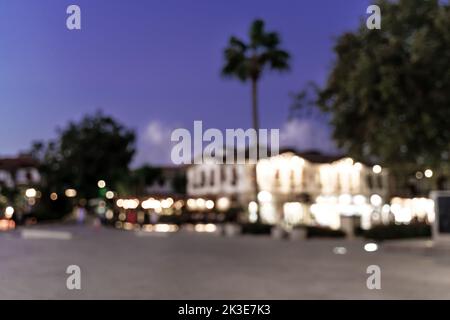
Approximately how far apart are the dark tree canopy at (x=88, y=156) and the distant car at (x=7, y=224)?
17273mm

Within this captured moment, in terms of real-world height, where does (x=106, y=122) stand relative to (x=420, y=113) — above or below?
above

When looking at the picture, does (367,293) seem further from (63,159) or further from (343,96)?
(63,159)

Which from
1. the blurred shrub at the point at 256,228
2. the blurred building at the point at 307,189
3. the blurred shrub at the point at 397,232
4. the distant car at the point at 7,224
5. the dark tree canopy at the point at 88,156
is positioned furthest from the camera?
the dark tree canopy at the point at 88,156

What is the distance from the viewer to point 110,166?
65625 mm

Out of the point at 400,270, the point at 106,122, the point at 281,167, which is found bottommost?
the point at 400,270

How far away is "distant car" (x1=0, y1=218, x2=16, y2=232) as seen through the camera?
4381cm

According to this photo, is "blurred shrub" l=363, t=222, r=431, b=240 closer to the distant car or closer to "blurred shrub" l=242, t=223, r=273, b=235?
"blurred shrub" l=242, t=223, r=273, b=235

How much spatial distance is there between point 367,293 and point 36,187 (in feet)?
192

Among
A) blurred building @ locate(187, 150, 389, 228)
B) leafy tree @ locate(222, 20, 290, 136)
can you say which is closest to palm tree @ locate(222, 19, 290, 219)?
leafy tree @ locate(222, 20, 290, 136)

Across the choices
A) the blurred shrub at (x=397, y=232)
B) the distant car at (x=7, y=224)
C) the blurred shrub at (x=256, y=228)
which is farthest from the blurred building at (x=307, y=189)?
the blurred shrub at (x=397, y=232)

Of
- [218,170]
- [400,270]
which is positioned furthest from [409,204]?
[400,270]

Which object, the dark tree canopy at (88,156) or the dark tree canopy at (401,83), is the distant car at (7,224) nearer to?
the dark tree canopy at (88,156)

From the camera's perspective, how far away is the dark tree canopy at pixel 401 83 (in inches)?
915

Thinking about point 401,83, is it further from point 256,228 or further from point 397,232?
point 256,228
